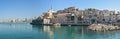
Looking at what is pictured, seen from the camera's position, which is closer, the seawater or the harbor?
the seawater

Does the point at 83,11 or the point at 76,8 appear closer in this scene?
the point at 83,11

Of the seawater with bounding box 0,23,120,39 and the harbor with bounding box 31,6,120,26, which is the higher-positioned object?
the harbor with bounding box 31,6,120,26

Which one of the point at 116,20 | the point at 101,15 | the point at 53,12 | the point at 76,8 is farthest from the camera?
the point at 53,12

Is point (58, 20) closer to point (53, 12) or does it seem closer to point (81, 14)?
point (81, 14)

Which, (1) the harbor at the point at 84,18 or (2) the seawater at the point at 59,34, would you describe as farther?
(1) the harbor at the point at 84,18

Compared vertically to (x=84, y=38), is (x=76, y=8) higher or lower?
higher

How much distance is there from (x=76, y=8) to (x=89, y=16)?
1056 cm

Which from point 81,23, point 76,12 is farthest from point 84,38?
point 76,12

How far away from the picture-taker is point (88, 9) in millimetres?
74000

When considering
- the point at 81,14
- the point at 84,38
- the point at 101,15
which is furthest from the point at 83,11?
the point at 84,38

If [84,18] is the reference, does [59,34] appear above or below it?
below

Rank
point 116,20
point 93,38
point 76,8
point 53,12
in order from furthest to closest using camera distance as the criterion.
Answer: point 53,12
point 76,8
point 116,20
point 93,38

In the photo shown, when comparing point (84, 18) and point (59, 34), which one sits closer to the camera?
point (59, 34)

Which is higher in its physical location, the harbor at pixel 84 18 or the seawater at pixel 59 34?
the harbor at pixel 84 18
